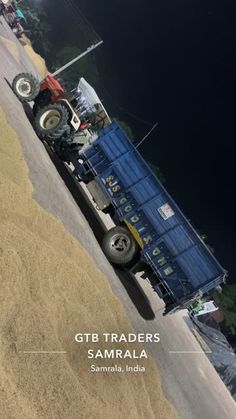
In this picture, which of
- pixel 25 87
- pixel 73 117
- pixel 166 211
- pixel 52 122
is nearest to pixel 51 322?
pixel 166 211

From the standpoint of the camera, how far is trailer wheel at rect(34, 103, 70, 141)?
1469cm

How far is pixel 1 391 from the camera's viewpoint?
252 inches

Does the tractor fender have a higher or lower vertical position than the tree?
higher

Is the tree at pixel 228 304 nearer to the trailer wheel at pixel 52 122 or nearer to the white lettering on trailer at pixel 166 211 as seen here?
the white lettering on trailer at pixel 166 211

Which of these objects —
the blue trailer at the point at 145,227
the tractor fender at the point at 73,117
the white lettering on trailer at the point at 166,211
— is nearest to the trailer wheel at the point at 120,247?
the blue trailer at the point at 145,227

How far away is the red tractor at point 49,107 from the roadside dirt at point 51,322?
354 cm

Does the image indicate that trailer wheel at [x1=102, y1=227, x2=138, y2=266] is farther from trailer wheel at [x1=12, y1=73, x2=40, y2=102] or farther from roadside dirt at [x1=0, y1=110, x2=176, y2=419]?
trailer wheel at [x1=12, y1=73, x2=40, y2=102]

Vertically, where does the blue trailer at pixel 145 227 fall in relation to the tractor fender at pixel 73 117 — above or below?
below

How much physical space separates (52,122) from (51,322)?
8777 millimetres

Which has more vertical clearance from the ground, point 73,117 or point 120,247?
point 73,117

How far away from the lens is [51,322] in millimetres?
8070

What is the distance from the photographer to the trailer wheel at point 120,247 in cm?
1300

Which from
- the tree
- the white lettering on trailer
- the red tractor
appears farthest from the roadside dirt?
the tree

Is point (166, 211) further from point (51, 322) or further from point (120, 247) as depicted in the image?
point (51, 322)
